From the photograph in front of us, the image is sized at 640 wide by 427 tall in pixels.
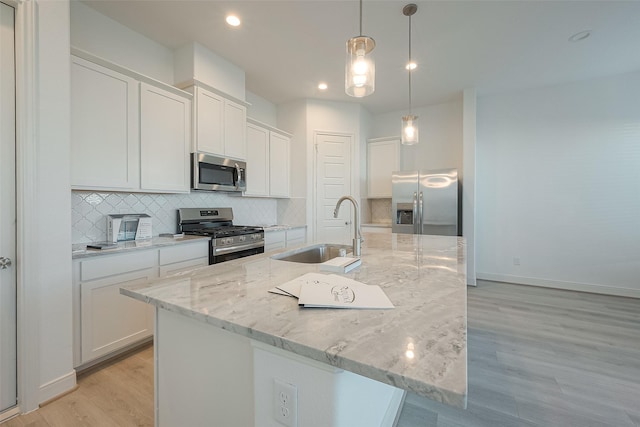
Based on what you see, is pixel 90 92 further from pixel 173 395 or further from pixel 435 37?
→ pixel 435 37

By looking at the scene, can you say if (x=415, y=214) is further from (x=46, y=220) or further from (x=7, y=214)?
(x=7, y=214)

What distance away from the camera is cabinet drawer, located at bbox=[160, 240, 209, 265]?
2.31m

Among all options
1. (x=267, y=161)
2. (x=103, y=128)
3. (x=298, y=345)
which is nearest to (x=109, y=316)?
(x=103, y=128)

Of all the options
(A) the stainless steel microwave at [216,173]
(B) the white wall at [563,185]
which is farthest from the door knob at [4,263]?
(B) the white wall at [563,185]

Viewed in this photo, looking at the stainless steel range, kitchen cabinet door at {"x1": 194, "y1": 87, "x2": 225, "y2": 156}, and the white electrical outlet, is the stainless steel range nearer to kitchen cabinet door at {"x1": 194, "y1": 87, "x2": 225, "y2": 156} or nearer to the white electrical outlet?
kitchen cabinet door at {"x1": 194, "y1": 87, "x2": 225, "y2": 156}

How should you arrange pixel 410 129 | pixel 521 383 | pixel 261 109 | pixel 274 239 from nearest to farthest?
pixel 521 383 → pixel 410 129 → pixel 274 239 → pixel 261 109

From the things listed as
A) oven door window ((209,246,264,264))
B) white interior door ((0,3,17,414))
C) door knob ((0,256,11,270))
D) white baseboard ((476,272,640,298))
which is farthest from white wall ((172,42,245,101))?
white baseboard ((476,272,640,298))

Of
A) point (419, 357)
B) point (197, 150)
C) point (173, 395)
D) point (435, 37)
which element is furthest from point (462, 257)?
point (197, 150)

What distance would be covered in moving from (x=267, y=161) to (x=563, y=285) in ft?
15.0

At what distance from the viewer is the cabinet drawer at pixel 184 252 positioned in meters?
2.31

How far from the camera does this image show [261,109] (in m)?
4.29

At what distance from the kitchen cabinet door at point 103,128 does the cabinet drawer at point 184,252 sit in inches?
25.1

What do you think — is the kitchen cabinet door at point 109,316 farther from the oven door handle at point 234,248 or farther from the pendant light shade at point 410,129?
the pendant light shade at point 410,129

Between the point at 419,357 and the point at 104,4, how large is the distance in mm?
3355
